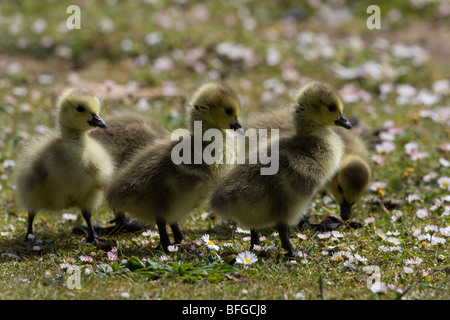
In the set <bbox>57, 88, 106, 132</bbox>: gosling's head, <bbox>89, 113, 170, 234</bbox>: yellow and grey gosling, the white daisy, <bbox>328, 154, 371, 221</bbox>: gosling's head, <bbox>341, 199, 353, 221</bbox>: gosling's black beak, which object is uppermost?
<bbox>57, 88, 106, 132</bbox>: gosling's head

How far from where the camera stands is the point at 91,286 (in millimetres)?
4344

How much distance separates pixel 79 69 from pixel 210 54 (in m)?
1.91

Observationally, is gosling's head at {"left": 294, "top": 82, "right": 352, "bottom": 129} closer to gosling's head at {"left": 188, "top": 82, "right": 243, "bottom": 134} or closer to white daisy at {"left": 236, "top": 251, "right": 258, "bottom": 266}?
gosling's head at {"left": 188, "top": 82, "right": 243, "bottom": 134}

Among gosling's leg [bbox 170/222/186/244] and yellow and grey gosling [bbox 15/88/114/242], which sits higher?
yellow and grey gosling [bbox 15/88/114/242]

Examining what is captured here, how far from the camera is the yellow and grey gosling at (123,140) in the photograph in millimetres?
5770

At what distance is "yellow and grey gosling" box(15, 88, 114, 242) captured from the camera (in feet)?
17.4

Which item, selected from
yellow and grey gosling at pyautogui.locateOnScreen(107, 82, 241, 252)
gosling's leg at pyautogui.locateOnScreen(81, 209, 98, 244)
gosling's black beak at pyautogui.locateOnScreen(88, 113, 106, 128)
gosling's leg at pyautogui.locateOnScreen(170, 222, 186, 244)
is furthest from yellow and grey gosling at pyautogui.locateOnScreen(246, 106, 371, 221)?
gosling's leg at pyautogui.locateOnScreen(81, 209, 98, 244)

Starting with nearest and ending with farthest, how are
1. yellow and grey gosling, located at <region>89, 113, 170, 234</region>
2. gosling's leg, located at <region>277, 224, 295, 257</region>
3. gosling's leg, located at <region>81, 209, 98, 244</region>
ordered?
gosling's leg, located at <region>277, 224, 295, 257</region>, gosling's leg, located at <region>81, 209, 98, 244</region>, yellow and grey gosling, located at <region>89, 113, 170, 234</region>

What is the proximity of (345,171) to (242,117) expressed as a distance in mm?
2317

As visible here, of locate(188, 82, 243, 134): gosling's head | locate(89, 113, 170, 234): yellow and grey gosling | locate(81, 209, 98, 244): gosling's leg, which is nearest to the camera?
locate(188, 82, 243, 134): gosling's head

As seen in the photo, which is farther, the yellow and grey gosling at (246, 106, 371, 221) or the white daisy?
the yellow and grey gosling at (246, 106, 371, 221)

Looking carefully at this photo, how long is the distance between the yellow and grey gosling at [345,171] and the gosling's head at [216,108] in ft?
1.84

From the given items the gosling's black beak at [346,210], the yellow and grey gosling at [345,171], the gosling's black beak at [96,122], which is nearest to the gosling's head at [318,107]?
the yellow and grey gosling at [345,171]
